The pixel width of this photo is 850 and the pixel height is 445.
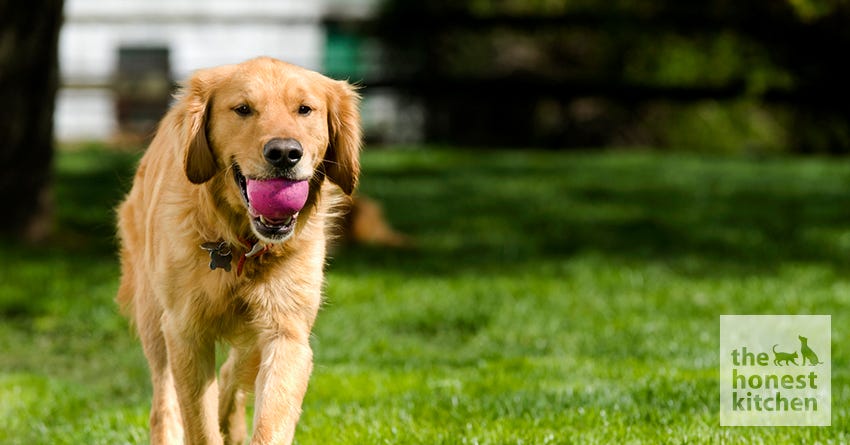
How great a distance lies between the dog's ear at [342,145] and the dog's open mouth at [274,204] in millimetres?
346

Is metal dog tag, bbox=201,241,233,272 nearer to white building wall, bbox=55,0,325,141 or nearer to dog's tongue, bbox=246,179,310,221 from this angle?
dog's tongue, bbox=246,179,310,221

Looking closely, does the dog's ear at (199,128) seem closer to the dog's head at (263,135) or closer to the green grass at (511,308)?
the dog's head at (263,135)

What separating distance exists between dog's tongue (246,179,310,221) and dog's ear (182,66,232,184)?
23 centimetres

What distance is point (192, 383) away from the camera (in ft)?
14.2

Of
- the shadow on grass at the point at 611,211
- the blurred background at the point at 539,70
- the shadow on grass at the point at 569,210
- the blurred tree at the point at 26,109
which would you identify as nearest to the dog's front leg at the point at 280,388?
the shadow on grass at the point at 569,210

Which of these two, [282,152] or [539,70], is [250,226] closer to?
[282,152]

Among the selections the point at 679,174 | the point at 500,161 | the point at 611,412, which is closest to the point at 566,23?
the point at 500,161

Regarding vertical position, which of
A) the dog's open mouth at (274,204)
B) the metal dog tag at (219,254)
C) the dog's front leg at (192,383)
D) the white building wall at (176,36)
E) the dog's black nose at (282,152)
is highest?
the white building wall at (176,36)

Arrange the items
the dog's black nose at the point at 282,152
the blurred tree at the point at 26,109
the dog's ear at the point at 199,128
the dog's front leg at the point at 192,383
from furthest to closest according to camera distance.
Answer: the blurred tree at the point at 26,109 → the dog's front leg at the point at 192,383 → the dog's ear at the point at 199,128 → the dog's black nose at the point at 282,152

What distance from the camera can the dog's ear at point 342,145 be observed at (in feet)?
14.5

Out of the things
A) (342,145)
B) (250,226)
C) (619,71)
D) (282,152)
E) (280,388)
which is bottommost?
(280,388)

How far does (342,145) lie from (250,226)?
0.49 m

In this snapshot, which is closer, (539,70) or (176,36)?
(539,70)

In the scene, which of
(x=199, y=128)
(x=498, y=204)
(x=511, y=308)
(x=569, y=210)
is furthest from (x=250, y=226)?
(x=498, y=204)
